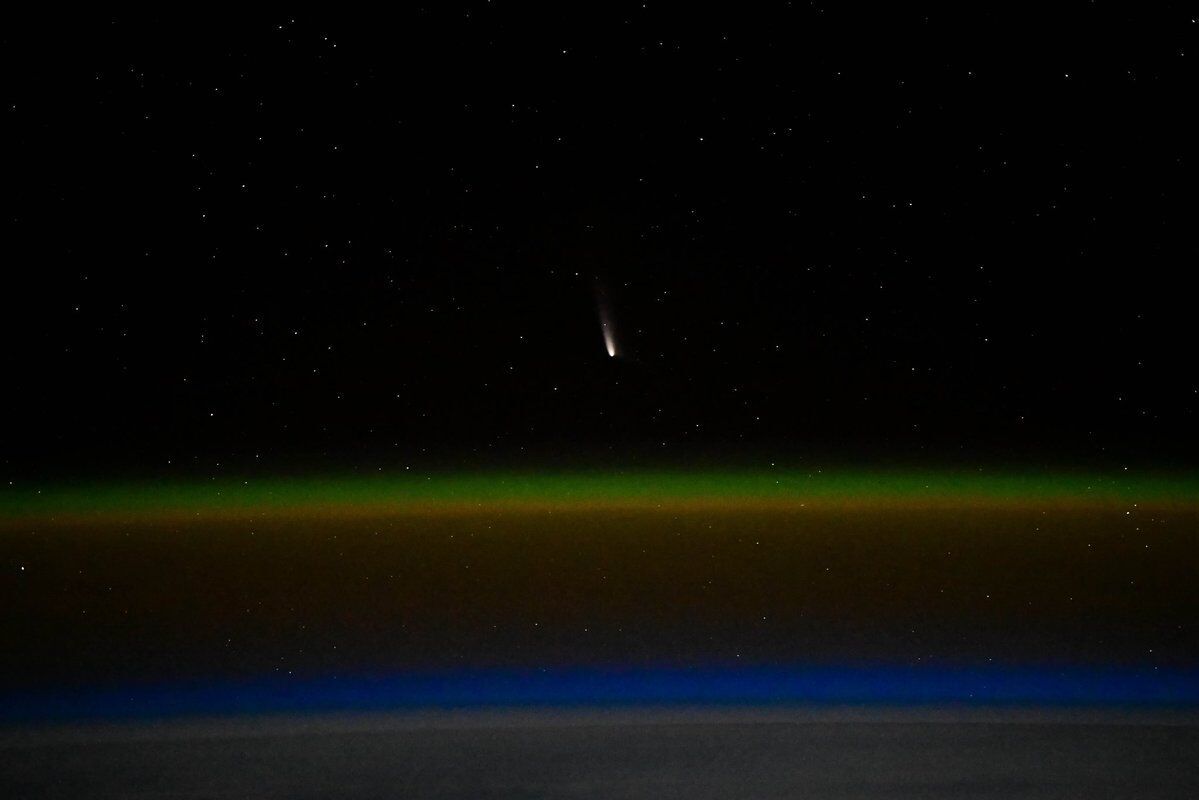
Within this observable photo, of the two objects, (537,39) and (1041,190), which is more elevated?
(537,39)

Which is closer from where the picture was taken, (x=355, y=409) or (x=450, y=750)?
(x=450, y=750)

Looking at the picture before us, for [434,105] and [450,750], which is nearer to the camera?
[450,750]

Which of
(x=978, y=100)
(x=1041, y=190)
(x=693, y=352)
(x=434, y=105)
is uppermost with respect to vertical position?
(x=434, y=105)

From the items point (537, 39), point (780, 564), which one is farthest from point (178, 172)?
point (780, 564)

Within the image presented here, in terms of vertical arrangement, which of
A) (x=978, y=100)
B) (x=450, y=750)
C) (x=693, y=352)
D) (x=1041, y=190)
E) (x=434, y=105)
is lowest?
(x=450, y=750)

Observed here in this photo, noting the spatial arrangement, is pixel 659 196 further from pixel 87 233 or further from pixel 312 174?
pixel 87 233

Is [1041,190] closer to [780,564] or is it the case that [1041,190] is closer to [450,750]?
[780,564]

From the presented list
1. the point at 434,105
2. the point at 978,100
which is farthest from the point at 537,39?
the point at 978,100

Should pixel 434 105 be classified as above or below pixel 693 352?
above
